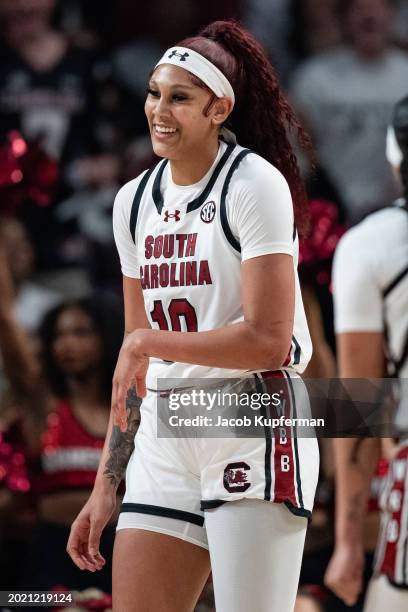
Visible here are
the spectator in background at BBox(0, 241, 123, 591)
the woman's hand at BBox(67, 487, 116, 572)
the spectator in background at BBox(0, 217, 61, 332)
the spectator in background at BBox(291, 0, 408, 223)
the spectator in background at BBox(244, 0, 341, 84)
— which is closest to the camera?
the woman's hand at BBox(67, 487, 116, 572)

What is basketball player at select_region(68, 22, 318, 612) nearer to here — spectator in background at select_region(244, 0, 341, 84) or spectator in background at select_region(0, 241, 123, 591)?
spectator in background at select_region(0, 241, 123, 591)

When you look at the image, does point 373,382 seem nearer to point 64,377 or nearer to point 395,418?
point 395,418

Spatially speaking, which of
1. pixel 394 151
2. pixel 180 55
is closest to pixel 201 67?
pixel 180 55

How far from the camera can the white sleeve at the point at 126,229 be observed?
9.71ft

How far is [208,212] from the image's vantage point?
2777mm

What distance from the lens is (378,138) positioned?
628 cm

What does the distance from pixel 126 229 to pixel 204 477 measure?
1.99ft

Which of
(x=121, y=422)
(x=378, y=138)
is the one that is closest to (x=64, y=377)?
(x=378, y=138)

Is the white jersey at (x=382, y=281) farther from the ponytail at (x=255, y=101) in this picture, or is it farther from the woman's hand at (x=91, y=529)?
the woman's hand at (x=91, y=529)

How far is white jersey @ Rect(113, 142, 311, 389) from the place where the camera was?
2693mm

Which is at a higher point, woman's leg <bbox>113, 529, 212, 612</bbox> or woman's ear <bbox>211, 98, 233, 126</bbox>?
woman's ear <bbox>211, 98, 233, 126</bbox>

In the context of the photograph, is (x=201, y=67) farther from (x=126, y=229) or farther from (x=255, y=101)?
(x=126, y=229)

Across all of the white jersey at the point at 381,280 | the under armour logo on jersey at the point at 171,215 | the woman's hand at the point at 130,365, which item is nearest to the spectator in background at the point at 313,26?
the white jersey at the point at 381,280

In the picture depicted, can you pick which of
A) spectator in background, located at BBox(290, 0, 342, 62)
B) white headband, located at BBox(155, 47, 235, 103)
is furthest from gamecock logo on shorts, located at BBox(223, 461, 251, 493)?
spectator in background, located at BBox(290, 0, 342, 62)
